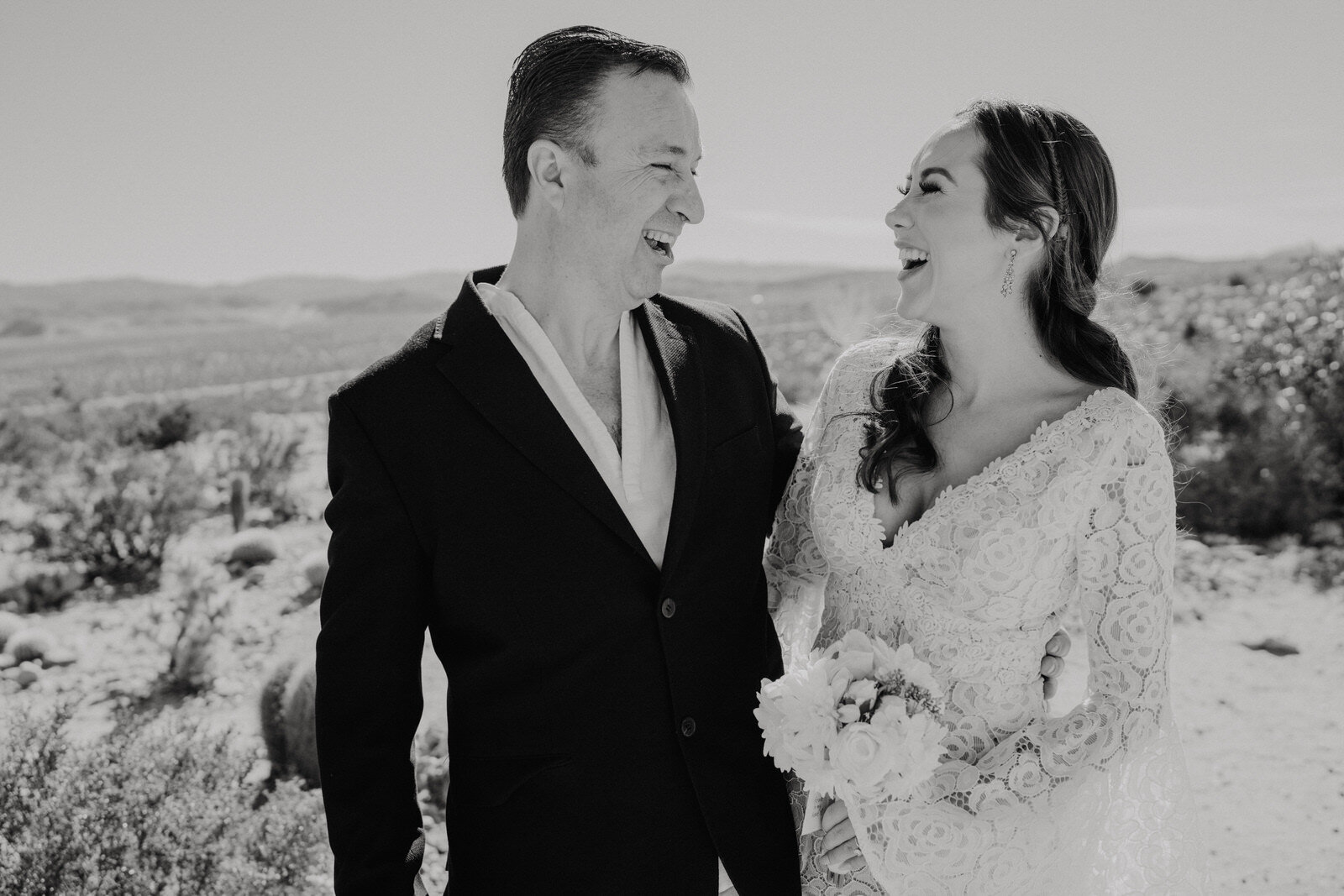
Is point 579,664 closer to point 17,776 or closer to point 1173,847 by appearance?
point 1173,847

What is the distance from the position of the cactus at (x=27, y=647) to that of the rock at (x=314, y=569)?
5.65 ft

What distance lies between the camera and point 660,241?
2516 mm

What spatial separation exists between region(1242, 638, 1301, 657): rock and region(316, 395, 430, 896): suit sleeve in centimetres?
626

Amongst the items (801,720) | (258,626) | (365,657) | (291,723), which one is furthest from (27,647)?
(801,720)

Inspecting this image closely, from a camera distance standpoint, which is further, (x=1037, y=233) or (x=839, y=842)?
(x=1037, y=233)

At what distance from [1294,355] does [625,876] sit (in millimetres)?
10105

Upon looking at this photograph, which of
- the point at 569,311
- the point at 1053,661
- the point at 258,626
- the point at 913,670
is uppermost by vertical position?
the point at 569,311

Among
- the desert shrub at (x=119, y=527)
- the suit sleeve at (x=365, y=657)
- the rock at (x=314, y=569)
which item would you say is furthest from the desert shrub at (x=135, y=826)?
the desert shrub at (x=119, y=527)

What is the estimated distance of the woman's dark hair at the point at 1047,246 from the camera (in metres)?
2.40

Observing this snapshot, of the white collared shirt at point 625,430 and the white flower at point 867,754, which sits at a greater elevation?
the white collared shirt at point 625,430

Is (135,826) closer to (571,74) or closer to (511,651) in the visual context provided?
(511,651)

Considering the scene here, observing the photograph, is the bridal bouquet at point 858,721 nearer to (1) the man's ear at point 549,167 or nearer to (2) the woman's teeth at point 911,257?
(2) the woman's teeth at point 911,257

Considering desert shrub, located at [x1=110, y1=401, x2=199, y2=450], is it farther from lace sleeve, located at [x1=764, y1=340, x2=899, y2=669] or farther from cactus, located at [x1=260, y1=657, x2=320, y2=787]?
lace sleeve, located at [x1=764, y1=340, x2=899, y2=669]

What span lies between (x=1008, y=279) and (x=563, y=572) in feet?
4.35
